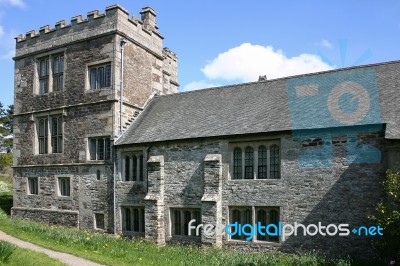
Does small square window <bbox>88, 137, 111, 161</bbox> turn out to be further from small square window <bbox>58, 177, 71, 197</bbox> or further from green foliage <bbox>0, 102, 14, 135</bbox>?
green foliage <bbox>0, 102, 14, 135</bbox>

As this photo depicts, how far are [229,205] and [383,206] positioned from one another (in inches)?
237

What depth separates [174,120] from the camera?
18781 mm

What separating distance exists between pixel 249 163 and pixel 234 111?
2.87 m

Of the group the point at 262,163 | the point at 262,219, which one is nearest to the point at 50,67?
the point at 262,163

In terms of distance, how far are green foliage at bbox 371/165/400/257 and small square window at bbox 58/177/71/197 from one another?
1537 centimetres

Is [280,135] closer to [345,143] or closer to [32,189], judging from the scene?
[345,143]

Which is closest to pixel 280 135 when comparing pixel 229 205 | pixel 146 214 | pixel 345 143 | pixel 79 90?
pixel 345 143

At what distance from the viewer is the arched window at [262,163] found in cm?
1542

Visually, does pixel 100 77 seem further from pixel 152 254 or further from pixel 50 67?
pixel 152 254

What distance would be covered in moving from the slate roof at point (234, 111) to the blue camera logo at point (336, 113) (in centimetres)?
17

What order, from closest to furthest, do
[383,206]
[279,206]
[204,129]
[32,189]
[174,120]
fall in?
1. [383,206]
2. [279,206]
3. [204,129]
4. [174,120]
5. [32,189]

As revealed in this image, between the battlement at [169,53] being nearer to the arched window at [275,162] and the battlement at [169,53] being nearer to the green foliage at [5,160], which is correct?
the arched window at [275,162]

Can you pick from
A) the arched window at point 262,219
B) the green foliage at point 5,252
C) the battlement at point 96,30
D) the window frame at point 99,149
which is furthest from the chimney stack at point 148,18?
the green foliage at point 5,252

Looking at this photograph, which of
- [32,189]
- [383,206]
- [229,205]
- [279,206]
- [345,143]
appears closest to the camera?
[383,206]
